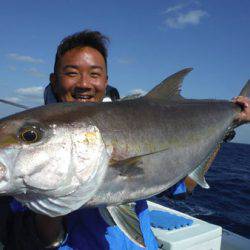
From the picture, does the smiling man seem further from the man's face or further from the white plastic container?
the white plastic container

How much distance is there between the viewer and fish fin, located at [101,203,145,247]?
89.7 inches

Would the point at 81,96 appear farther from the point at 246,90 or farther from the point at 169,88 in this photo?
the point at 246,90

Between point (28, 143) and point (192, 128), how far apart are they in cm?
140

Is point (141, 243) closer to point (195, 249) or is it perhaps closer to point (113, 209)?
point (113, 209)

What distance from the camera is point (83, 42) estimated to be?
3.23 metres

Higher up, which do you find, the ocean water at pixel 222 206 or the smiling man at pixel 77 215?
the smiling man at pixel 77 215

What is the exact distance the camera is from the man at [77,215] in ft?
8.50

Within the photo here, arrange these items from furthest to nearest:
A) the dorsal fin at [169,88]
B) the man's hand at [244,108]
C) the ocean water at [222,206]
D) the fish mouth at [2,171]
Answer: the ocean water at [222,206] → the man's hand at [244,108] → the dorsal fin at [169,88] → the fish mouth at [2,171]

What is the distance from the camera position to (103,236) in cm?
271

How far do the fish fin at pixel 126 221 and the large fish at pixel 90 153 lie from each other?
7cm

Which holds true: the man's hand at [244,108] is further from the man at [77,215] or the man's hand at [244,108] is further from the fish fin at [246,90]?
the fish fin at [246,90]

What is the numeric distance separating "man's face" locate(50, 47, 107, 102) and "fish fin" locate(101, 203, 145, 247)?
105 centimetres

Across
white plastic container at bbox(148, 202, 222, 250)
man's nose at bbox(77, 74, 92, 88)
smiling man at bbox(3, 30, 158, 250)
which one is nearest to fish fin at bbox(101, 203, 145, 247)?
smiling man at bbox(3, 30, 158, 250)

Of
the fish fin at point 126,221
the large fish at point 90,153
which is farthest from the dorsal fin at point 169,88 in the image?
the fish fin at point 126,221
